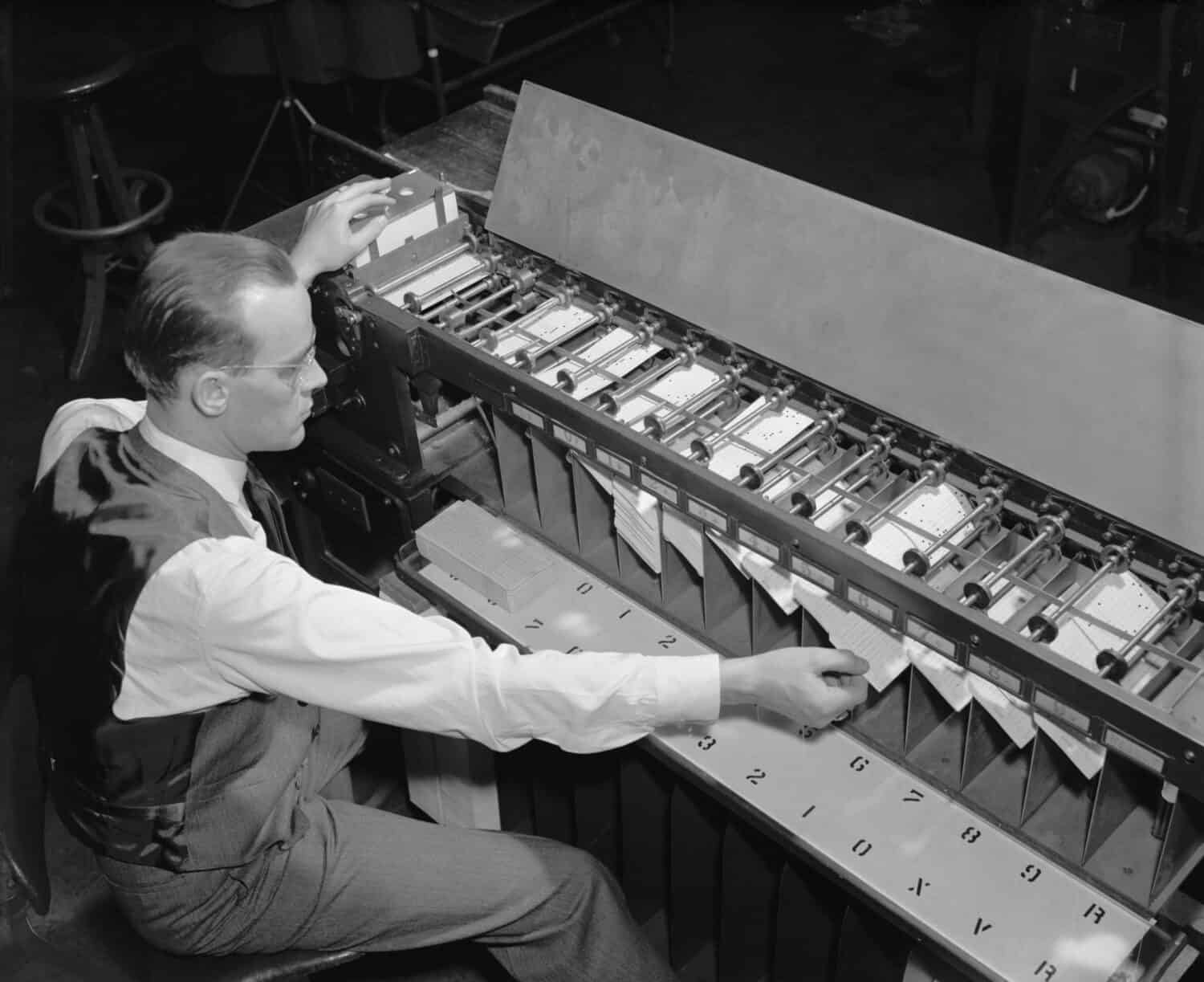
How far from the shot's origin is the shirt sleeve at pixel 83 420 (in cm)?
245

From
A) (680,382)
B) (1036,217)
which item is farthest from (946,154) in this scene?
(680,382)

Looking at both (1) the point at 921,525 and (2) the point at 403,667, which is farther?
(1) the point at 921,525

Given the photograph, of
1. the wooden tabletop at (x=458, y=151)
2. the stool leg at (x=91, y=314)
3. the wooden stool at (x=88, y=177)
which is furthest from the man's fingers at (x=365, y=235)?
the stool leg at (x=91, y=314)

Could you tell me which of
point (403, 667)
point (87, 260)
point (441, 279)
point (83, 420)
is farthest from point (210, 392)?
point (87, 260)

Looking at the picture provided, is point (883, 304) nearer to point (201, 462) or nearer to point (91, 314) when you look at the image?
point (201, 462)

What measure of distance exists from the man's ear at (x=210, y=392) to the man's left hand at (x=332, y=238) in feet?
2.15

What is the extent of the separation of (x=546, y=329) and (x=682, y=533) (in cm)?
57

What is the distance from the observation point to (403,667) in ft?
6.85

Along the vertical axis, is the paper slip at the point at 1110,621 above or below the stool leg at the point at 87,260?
above

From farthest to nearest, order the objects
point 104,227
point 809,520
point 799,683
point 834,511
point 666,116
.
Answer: point 666,116 < point 104,227 < point 834,511 < point 809,520 < point 799,683

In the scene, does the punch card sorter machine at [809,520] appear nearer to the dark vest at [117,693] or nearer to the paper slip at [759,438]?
the paper slip at [759,438]

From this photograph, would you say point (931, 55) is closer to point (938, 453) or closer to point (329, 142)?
point (329, 142)

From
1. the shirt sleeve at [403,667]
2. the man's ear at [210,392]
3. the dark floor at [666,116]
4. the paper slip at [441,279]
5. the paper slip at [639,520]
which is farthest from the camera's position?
the dark floor at [666,116]

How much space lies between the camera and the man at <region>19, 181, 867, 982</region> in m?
2.09
